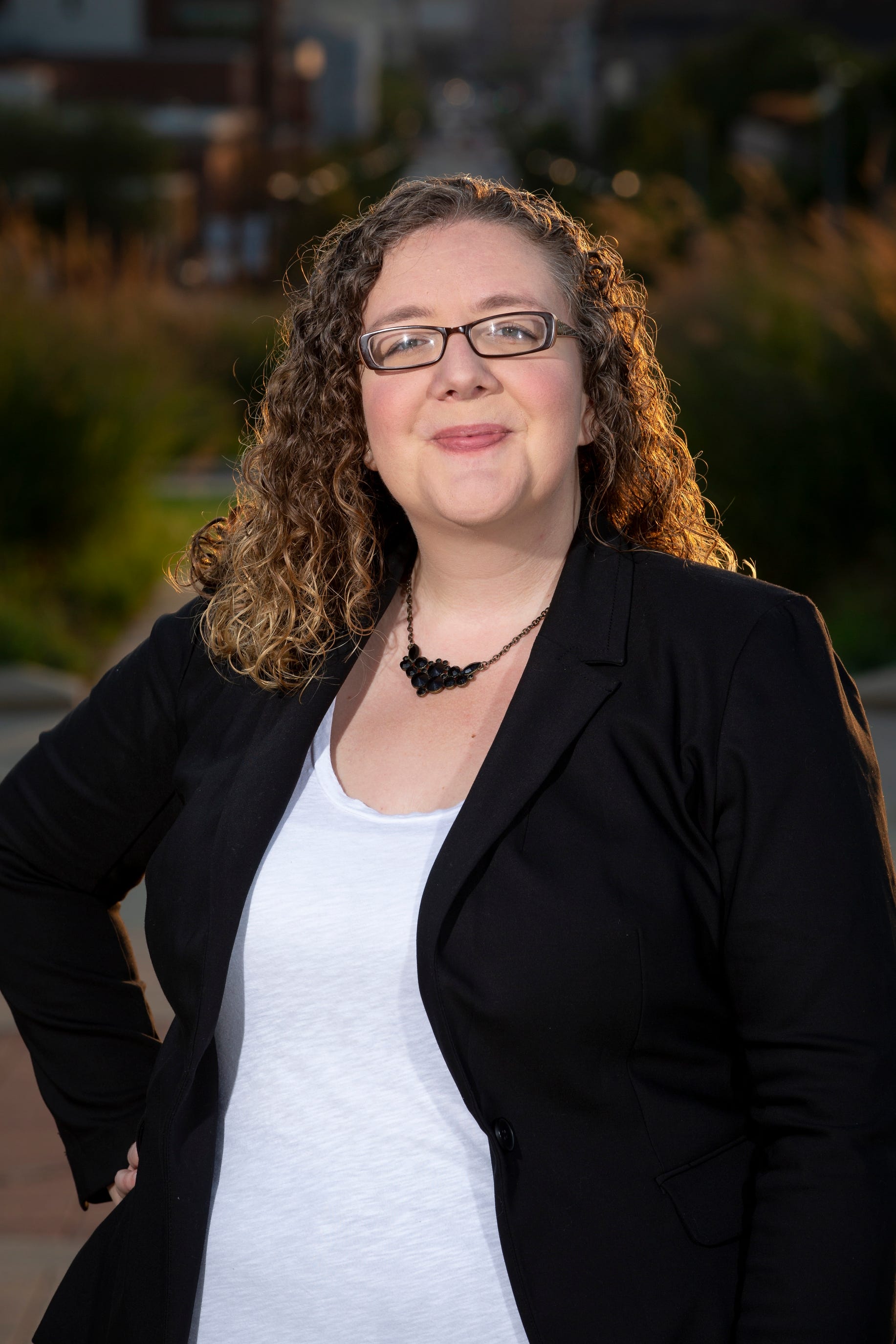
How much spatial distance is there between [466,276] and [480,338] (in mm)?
89

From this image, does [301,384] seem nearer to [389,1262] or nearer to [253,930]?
[253,930]

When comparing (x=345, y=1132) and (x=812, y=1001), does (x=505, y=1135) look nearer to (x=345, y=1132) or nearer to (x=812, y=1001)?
(x=345, y=1132)

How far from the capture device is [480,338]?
1.84m

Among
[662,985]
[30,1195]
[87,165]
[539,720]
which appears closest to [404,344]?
[539,720]

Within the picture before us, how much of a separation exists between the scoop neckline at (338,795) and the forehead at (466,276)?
21.5 inches

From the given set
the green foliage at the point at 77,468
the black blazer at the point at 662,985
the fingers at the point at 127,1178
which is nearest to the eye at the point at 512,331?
the black blazer at the point at 662,985

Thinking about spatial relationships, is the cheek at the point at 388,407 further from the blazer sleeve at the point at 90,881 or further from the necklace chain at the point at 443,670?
the blazer sleeve at the point at 90,881

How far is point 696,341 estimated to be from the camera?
985 centimetres

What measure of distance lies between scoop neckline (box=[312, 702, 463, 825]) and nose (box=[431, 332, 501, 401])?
0.45 meters

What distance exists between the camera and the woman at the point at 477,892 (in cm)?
154

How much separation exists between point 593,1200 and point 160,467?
9792 millimetres

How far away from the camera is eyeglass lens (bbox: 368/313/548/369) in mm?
1843

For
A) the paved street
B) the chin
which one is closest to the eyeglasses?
the chin

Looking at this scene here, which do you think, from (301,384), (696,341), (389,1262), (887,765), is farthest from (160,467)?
(389,1262)
